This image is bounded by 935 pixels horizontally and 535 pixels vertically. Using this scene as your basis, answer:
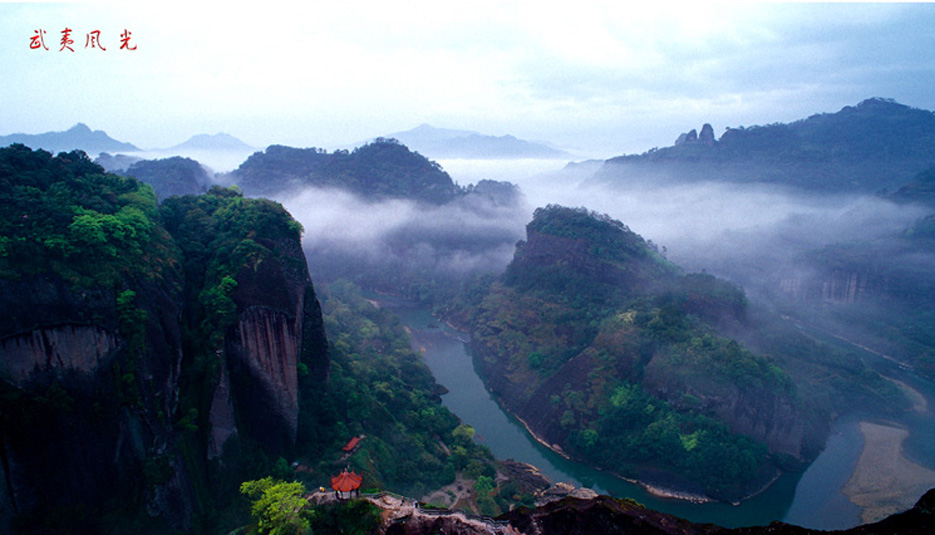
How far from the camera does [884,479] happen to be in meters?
34.8

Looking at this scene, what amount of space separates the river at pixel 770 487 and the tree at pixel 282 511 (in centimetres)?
2052

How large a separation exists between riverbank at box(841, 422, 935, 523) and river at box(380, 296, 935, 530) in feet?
1.65

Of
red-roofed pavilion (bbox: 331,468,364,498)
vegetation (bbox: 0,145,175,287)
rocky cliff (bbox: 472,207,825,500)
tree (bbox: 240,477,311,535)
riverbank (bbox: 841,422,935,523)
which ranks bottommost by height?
A: riverbank (bbox: 841,422,935,523)

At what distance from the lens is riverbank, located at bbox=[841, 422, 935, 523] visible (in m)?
32.2

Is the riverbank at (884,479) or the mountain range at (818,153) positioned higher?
the mountain range at (818,153)

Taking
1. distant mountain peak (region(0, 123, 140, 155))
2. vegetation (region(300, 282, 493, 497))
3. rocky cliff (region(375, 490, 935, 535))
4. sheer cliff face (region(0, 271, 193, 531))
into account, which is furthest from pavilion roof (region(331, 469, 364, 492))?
distant mountain peak (region(0, 123, 140, 155))

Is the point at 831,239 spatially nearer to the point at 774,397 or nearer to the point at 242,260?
the point at 774,397

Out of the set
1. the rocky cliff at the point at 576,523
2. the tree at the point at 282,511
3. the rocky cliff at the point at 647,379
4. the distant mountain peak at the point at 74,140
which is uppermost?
the distant mountain peak at the point at 74,140

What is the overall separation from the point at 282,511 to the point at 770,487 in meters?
30.7

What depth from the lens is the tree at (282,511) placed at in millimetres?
17594

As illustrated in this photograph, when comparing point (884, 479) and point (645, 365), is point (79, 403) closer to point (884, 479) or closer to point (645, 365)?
point (645, 365)

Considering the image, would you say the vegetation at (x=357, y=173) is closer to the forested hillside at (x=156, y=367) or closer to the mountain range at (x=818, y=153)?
the mountain range at (x=818, y=153)

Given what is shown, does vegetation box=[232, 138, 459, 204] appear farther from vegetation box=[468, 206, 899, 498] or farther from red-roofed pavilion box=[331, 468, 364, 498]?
red-roofed pavilion box=[331, 468, 364, 498]

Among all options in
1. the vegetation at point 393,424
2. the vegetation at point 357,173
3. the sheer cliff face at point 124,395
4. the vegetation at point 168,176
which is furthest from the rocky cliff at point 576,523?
the vegetation at point 357,173
